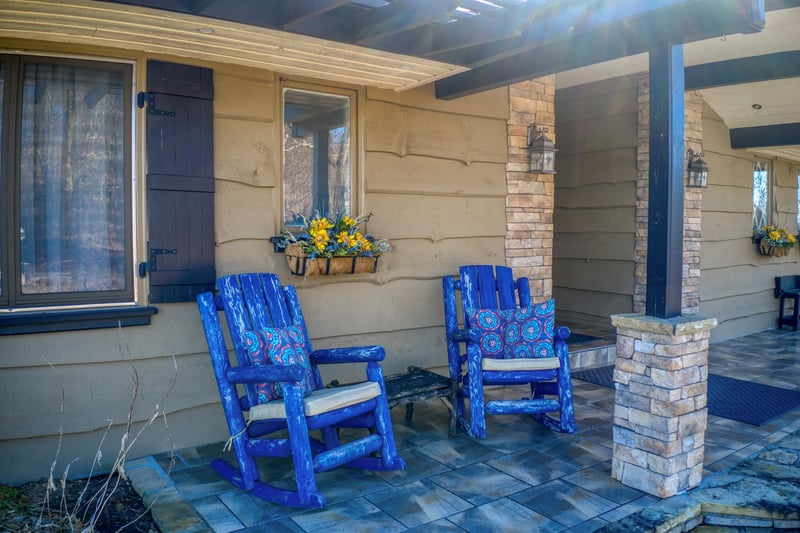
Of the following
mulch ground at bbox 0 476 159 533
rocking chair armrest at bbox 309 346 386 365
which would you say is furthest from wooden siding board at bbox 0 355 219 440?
rocking chair armrest at bbox 309 346 386 365

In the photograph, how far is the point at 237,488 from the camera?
9.17 feet

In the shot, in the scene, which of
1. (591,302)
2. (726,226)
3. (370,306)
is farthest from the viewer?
(726,226)

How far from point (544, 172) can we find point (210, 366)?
109 inches

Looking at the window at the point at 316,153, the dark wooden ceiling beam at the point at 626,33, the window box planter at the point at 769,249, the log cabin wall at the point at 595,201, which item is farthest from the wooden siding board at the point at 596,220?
the window at the point at 316,153

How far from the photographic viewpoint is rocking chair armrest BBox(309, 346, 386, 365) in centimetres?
291

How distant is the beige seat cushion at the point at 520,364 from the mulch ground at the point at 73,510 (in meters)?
1.85

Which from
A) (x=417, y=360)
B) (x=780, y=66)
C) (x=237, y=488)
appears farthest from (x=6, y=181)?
(x=780, y=66)

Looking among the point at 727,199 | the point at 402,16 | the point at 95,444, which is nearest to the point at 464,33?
the point at 402,16

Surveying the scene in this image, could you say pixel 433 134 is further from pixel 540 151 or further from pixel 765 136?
pixel 765 136

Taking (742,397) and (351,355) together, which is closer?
(351,355)

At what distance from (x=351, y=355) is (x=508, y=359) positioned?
102 cm

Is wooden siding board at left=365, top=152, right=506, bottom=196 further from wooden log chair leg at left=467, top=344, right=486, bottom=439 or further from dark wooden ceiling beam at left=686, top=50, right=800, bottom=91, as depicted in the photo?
dark wooden ceiling beam at left=686, top=50, right=800, bottom=91

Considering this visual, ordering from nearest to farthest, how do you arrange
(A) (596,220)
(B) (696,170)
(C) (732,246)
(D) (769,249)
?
(B) (696,170)
(A) (596,220)
(C) (732,246)
(D) (769,249)

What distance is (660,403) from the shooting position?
2.71m
